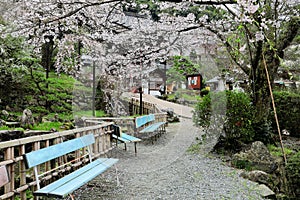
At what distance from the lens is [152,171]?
14.8 feet

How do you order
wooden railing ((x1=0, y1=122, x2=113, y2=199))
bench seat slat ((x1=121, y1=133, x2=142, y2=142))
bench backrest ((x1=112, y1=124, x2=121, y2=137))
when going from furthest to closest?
bench seat slat ((x1=121, y1=133, x2=142, y2=142)) → bench backrest ((x1=112, y1=124, x2=121, y2=137)) → wooden railing ((x1=0, y1=122, x2=113, y2=199))

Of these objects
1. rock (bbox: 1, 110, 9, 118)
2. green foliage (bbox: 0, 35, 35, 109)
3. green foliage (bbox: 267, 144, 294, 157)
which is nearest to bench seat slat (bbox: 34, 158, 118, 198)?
green foliage (bbox: 267, 144, 294, 157)

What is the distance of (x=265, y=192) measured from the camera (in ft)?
11.6

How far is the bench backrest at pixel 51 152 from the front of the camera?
7.89ft

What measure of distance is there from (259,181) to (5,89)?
7274mm

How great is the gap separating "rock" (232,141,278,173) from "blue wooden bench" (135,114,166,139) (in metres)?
1.46

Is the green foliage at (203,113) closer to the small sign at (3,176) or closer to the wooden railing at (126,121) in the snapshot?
the wooden railing at (126,121)

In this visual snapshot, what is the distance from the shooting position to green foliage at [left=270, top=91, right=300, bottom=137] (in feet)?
27.9

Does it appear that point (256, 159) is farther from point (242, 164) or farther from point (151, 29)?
point (151, 29)

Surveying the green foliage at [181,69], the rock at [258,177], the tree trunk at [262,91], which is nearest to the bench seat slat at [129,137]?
the green foliage at [181,69]

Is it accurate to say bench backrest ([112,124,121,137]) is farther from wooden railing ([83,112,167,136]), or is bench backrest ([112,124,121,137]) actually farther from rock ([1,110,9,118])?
rock ([1,110,9,118])

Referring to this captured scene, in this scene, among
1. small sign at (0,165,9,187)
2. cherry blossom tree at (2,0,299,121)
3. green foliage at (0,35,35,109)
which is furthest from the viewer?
green foliage at (0,35,35,109)

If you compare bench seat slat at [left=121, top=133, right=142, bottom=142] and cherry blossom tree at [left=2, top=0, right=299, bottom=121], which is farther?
cherry blossom tree at [left=2, top=0, right=299, bottom=121]

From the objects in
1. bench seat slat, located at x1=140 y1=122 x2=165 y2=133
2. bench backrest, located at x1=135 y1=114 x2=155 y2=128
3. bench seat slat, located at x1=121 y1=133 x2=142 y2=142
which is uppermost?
bench backrest, located at x1=135 y1=114 x2=155 y2=128
